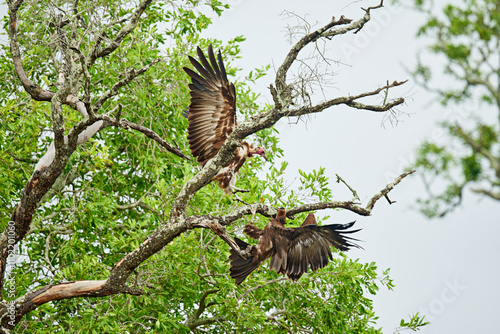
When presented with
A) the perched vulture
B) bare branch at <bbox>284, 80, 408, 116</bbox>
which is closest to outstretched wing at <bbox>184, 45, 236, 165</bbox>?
the perched vulture

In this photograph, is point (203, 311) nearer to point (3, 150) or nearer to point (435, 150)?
point (3, 150)

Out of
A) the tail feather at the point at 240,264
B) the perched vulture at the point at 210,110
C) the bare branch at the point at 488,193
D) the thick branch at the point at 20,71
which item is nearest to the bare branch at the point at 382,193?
the tail feather at the point at 240,264

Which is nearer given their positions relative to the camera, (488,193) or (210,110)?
(488,193)

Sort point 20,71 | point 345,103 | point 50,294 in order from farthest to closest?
point 20,71 < point 50,294 < point 345,103

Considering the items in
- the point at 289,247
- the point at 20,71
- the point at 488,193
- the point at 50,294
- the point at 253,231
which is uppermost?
the point at 20,71

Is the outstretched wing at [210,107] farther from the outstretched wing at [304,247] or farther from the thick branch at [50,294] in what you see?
the thick branch at [50,294]

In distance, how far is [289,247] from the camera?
5.62 metres

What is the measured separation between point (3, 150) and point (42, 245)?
1.44m

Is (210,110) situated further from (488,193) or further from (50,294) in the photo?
(488,193)

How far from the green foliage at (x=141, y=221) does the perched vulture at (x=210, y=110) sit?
102cm

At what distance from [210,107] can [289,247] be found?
156 centimetres

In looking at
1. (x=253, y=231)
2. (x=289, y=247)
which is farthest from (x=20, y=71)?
(x=289, y=247)

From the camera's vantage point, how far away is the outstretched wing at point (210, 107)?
18.0ft

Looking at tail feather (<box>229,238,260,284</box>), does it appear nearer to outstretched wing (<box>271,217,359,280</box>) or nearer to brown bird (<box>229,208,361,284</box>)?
brown bird (<box>229,208,361,284</box>)
